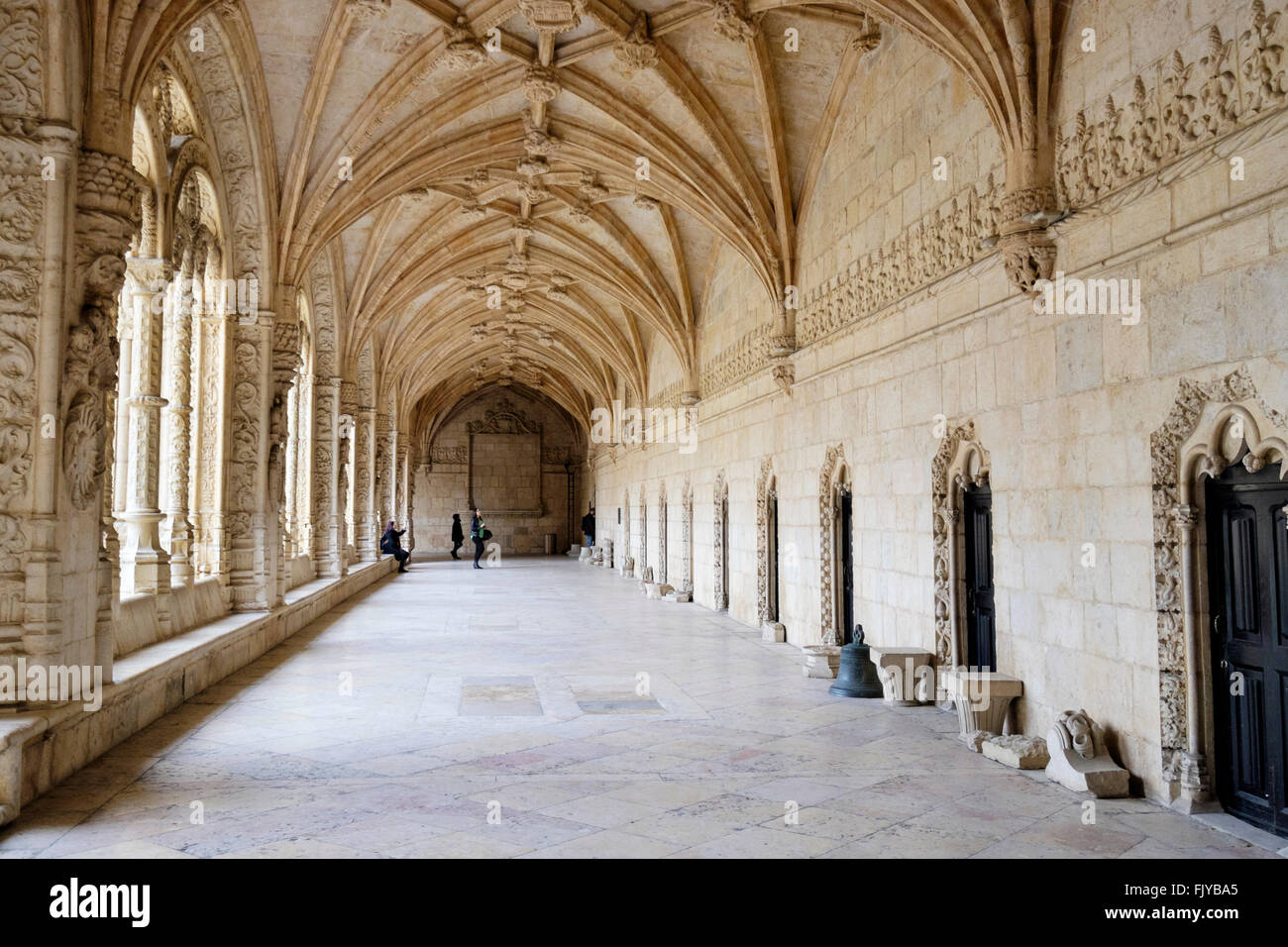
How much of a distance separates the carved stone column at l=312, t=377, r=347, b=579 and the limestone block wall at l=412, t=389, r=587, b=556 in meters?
20.1

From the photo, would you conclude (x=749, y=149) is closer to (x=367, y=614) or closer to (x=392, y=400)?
(x=367, y=614)

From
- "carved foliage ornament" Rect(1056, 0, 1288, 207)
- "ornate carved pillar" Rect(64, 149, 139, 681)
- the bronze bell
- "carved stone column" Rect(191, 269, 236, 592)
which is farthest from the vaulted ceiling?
the bronze bell

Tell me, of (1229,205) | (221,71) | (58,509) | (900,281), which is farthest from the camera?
(221,71)

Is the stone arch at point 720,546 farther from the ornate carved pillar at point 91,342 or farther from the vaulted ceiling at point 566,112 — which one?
the ornate carved pillar at point 91,342

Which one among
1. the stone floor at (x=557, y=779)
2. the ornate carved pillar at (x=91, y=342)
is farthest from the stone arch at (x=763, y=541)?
the ornate carved pillar at (x=91, y=342)

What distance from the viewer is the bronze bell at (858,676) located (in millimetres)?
7809

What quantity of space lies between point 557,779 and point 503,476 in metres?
31.7

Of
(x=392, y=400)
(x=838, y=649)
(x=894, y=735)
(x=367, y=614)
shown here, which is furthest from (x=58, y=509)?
(x=392, y=400)

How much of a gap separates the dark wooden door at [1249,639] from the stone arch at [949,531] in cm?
240

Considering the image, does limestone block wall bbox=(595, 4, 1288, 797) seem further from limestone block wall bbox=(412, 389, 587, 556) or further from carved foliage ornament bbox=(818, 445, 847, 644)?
limestone block wall bbox=(412, 389, 587, 556)

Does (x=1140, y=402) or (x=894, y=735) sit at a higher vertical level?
(x=1140, y=402)

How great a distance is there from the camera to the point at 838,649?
29.1 feet

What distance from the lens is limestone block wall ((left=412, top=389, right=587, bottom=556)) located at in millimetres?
36125
